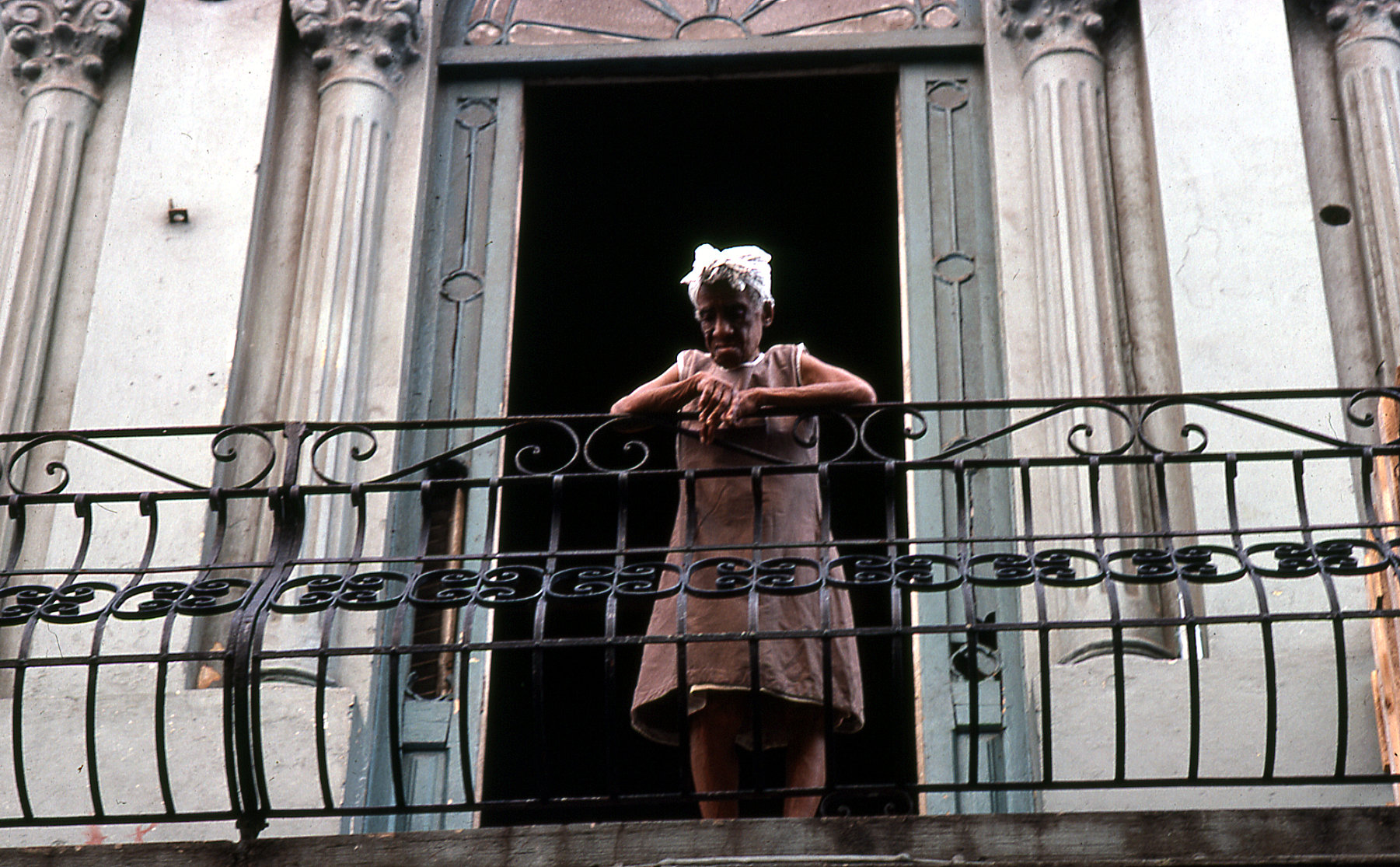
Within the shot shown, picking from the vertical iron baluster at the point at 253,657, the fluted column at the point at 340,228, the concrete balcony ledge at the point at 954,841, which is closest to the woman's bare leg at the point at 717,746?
the concrete balcony ledge at the point at 954,841

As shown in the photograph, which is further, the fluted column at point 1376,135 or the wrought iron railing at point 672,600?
the fluted column at point 1376,135

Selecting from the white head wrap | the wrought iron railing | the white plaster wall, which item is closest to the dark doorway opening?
the white plaster wall

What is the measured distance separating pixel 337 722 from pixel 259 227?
2.21 meters

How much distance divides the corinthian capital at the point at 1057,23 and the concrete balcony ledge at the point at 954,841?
3.92 meters

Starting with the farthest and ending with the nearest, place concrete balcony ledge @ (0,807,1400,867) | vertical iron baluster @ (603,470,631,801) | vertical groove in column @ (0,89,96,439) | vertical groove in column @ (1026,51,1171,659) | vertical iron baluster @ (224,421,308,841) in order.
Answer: vertical groove in column @ (0,89,96,439)
vertical groove in column @ (1026,51,1171,659)
vertical iron baluster @ (224,421,308,841)
vertical iron baluster @ (603,470,631,801)
concrete balcony ledge @ (0,807,1400,867)

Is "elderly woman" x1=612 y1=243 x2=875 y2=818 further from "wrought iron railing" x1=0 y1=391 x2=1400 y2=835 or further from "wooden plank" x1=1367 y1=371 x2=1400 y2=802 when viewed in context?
"wooden plank" x1=1367 y1=371 x2=1400 y2=802

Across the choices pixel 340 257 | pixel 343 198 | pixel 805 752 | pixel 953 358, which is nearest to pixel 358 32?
pixel 343 198

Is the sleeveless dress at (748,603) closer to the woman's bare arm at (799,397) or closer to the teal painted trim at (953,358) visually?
the woman's bare arm at (799,397)

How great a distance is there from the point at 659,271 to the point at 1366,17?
445 cm

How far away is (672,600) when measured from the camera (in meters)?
6.29

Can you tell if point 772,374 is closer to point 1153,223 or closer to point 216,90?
point 1153,223

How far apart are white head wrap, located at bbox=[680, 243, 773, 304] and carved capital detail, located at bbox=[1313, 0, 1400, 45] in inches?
124

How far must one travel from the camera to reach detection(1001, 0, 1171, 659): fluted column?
7.17 meters

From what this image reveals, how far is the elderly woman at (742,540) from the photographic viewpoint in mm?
Answer: 6012
